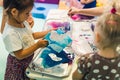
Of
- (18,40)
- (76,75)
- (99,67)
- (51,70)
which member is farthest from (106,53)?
(18,40)

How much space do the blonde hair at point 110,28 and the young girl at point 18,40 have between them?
1.03 ft

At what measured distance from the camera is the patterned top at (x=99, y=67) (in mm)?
832

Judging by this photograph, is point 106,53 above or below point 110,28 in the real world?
below

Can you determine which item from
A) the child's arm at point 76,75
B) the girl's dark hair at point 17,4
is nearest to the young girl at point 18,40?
the girl's dark hair at point 17,4

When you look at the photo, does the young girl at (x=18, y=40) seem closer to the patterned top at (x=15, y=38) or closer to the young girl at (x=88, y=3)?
the patterned top at (x=15, y=38)

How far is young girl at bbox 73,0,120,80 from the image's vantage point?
78cm

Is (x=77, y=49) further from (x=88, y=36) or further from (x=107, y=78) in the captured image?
(x=107, y=78)

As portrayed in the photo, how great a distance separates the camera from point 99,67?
0.84m

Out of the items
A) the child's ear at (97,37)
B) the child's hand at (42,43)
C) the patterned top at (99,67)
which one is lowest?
the patterned top at (99,67)

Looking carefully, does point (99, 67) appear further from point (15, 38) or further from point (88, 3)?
point (88, 3)

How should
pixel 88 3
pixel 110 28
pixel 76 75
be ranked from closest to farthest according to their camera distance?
1. pixel 110 28
2. pixel 76 75
3. pixel 88 3

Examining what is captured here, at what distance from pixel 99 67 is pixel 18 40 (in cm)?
37

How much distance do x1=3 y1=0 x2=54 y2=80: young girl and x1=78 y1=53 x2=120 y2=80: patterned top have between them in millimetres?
236

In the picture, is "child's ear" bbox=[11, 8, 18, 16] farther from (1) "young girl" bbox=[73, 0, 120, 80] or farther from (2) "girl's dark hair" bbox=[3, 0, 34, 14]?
(1) "young girl" bbox=[73, 0, 120, 80]
